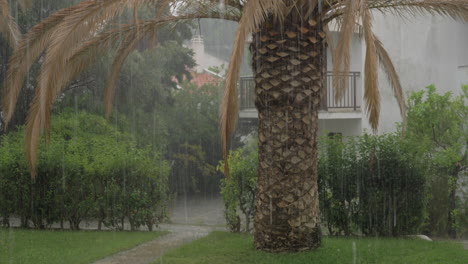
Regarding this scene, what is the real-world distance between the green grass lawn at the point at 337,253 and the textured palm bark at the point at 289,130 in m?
0.31

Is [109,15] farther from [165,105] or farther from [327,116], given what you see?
[165,105]

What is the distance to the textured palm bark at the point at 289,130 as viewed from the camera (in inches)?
315

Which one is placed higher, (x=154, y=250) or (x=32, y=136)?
(x=32, y=136)

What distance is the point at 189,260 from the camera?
8.12 m

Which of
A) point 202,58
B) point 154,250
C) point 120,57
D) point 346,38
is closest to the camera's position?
point 346,38

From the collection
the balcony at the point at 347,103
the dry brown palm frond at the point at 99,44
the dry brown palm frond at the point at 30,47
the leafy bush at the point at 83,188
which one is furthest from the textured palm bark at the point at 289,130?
the balcony at the point at 347,103

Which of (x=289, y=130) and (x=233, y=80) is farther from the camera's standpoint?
(x=289, y=130)

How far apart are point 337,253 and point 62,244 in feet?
15.3

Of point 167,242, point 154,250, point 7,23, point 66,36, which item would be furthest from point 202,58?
point 66,36

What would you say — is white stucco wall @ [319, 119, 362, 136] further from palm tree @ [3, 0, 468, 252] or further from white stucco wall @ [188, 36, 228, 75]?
white stucco wall @ [188, 36, 228, 75]

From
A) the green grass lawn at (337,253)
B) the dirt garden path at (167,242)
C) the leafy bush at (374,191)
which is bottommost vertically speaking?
the dirt garden path at (167,242)

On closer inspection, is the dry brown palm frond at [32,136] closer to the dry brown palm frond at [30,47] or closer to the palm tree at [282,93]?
the palm tree at [282,93]

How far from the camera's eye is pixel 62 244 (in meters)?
9.62

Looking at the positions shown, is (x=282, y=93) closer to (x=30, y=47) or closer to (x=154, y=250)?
(x=154, y=250)
